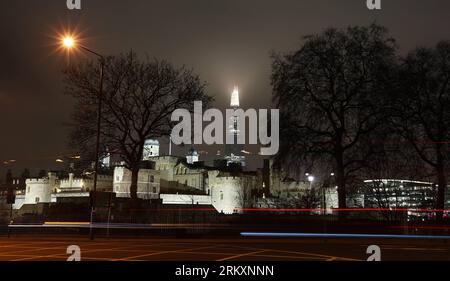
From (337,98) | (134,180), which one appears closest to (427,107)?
(337,98)

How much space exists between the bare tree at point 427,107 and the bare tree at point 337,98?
1735 millimetres

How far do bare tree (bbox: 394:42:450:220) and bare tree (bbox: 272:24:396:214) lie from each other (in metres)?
1.74

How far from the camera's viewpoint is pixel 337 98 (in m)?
40.2

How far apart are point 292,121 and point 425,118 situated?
1016 cm

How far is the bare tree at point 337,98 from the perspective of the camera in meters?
39.1

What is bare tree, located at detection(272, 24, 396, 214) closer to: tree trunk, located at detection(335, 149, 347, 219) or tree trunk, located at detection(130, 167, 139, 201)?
tree trunk, located at detection(335, 149, 347, 219)

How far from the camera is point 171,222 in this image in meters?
43.1

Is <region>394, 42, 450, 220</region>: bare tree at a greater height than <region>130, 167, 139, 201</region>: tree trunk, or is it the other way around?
<region>394, 42, 450, 220</region>: bare tree

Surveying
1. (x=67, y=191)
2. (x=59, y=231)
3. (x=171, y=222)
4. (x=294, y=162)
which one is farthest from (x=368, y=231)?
(x=67, y=191)

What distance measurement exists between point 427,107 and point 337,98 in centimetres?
670

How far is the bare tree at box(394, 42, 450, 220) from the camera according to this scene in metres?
39.3

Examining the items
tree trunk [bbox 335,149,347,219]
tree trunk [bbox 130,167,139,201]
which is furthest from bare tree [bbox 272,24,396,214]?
tree trunk [bbox 130,167,139,201]
